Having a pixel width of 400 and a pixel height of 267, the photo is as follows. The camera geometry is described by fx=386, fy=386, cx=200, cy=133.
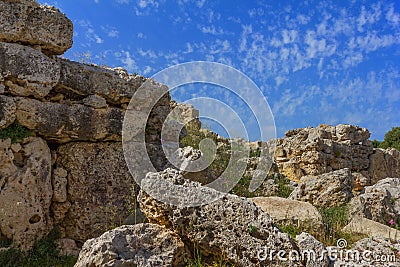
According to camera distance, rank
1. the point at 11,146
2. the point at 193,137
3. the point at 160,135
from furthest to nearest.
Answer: the point at 193,137 → the point at 160,135 → the point at 11,146

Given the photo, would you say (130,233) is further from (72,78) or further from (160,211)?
(72,78)

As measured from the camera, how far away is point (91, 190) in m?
7.74

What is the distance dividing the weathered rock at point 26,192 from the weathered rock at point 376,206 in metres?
5.91

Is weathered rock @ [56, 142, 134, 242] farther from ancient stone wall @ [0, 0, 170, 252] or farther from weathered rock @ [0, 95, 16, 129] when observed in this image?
weathered rock @ [0, 95, 16, 129]

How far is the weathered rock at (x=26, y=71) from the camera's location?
7094mm

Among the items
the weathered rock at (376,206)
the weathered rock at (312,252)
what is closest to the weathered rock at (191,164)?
the weathered rock at (376,206)

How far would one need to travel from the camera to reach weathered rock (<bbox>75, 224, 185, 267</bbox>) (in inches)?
166

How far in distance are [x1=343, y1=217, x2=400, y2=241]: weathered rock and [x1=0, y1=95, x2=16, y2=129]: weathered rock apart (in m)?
6.20

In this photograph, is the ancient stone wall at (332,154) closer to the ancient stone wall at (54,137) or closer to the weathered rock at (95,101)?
the ancient stone wall at (54,137)

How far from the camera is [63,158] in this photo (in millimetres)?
7836

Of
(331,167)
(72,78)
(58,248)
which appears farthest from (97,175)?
(331,167)

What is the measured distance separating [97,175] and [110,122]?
3.79ft

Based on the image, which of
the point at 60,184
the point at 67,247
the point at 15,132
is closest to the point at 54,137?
the point at 15,132

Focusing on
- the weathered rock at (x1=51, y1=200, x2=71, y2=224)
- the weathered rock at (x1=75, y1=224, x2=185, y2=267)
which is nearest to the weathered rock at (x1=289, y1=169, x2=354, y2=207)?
the weathered rock at (x1=75, y1=224, x2=185, y2=267)
